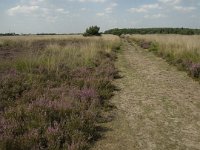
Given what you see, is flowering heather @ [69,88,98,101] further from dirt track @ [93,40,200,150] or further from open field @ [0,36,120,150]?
dirt track @ [93,40,200,150]

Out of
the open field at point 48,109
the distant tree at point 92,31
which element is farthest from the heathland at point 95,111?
the distant tree at point 92,31

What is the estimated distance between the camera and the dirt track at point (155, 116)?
5469mm

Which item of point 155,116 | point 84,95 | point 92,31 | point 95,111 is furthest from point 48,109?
point 92,31

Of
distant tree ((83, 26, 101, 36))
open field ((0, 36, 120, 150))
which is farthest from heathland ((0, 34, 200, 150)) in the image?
distant tree ((83, 26, 101, 36))

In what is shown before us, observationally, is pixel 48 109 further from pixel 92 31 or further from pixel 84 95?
pixel 92 31

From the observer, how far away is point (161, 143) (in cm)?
543

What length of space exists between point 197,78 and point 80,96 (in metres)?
5.77

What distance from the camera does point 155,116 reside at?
6.95 metres

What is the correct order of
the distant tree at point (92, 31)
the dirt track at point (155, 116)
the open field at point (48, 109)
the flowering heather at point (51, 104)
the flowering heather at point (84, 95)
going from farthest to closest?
the distant tree at point (92, 31) → the flowering heather at point (84, 95) → the flowering heather at point (51, 104) → the dirt track at point (155, 116) → the open field at point (48, 109)

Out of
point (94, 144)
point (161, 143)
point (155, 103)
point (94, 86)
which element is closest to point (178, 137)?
point (161, 143)

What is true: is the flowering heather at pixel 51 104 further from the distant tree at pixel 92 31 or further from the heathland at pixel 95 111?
the distant tree at pixel 92 31

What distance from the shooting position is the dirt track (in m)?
5.47

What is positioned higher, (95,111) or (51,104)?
(51,104)

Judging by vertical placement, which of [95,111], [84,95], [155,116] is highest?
[84,95]
